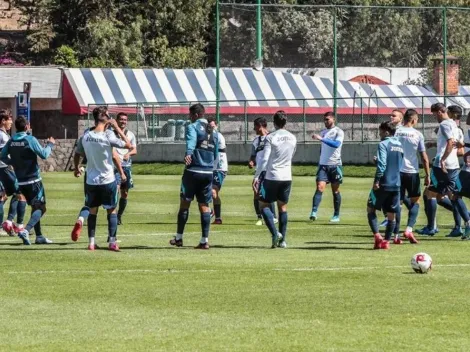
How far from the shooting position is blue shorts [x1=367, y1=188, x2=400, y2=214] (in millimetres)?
19797

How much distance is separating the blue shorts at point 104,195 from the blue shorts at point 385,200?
3.68m

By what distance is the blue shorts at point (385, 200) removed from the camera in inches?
779

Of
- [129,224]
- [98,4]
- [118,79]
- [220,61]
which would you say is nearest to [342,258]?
[129,224]

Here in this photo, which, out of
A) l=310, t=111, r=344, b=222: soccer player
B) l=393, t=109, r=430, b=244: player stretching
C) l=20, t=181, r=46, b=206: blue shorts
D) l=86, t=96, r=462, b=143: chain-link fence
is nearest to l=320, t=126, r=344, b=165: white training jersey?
l=310, t=111, r=344, b=222: soccer player

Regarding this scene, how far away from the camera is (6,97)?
62.2 metres

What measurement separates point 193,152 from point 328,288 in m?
5.32

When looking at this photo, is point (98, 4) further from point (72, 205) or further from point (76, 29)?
point (72, 205)

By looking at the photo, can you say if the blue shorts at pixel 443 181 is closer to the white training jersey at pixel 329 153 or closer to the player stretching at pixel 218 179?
the white training jersey at pixel 329 153

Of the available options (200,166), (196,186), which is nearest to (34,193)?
(196,186)

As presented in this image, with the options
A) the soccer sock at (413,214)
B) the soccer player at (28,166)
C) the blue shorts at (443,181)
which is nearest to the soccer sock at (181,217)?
the soccer player at (28,166)

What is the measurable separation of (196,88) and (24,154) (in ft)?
133

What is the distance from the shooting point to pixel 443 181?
22094 millimetres

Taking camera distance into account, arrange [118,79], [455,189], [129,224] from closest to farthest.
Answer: [455,189], [129,224], [118,79]

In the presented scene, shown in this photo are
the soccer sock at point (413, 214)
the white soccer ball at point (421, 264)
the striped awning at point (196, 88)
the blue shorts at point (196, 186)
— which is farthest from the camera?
the striped awning at point (196, 88)
